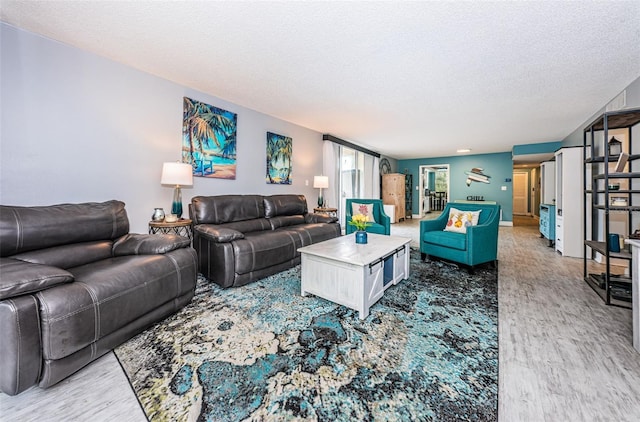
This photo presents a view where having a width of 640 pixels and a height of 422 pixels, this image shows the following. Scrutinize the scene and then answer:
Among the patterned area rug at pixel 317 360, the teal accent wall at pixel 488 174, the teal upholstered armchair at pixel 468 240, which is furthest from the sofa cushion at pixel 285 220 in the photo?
the teal accent wall at pixel 488 174

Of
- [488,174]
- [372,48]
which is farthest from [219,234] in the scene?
[488,174]

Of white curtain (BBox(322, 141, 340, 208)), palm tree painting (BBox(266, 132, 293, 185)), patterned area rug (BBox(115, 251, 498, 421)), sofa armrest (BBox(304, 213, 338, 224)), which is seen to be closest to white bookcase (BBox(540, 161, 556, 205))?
white curtain (BBox(322, 141, 340, 208))

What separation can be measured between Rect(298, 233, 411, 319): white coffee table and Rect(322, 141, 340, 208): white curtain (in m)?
3.19

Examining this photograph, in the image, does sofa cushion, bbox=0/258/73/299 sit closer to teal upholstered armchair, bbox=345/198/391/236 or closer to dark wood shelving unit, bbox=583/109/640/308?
teal upholstered armchair, bbox=345/198/391/236

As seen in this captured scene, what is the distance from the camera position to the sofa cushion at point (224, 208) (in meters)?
3.15

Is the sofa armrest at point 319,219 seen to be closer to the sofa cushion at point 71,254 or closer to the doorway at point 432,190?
the sofa cushion at point 71,254

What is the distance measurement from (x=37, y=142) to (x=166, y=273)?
5.47 ft

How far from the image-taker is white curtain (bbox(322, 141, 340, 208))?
18.8ft

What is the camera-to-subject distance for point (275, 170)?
4.58 meters

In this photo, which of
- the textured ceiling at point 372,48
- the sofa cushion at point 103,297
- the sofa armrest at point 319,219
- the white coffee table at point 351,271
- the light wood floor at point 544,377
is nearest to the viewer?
the light wood floor at point 544,377

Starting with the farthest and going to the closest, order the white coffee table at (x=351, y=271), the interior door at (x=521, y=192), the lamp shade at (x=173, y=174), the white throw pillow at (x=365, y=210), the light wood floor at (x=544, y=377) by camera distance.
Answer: the interior door at (x=521, y=192), the white throw pillow at (x=365, y=210), the lamp shade at (x=173, y=174), the white coffee table at (x=351, y=271), the light wood floor at (x=544, y=377)

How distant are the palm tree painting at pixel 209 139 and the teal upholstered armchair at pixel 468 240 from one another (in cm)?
297

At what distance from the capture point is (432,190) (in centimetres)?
1171

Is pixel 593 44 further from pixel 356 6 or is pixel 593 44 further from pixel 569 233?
pixel 569 233
